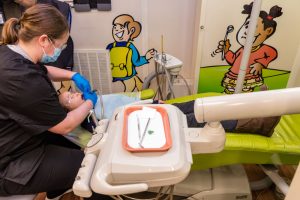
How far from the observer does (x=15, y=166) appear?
1.09m

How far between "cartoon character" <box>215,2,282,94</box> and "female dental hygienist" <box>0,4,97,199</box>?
128 centimetres

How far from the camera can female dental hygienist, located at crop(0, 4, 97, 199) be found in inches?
38.5

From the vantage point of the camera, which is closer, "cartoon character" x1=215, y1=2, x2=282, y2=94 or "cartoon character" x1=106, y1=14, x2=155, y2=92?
"cartoon character" x1=215, y1=2, x2=282, y2=94

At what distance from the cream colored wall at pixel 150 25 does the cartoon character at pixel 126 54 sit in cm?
5

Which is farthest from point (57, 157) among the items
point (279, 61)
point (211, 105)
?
point (279, 61)

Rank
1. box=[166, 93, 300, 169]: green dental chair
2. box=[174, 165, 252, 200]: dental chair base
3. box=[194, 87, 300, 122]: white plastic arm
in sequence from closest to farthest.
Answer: box=[194, 87, 300, 122]: white plastic arm, box=[166, 93, 300, 169]: green dental chair, box=[174, 165, 252, 200]: dental chair base

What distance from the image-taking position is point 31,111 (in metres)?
0.99

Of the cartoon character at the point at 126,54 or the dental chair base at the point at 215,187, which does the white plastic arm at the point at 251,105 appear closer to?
the dental chair base at the point at 215,187

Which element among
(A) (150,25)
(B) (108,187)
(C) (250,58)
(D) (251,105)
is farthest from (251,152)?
(A) (150,25)

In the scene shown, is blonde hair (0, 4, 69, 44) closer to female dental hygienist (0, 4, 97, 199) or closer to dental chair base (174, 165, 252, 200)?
female dental hygienist (0, 4, 97, 199)

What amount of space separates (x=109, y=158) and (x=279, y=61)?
1.73m

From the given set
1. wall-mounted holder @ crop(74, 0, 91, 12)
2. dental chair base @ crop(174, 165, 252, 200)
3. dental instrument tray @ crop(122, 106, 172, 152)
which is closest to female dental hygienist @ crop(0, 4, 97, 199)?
dental instrument tray @ crop(122, 106, 172, 152)

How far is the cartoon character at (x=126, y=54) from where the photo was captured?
7.41 ft

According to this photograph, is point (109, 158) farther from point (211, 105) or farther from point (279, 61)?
point (279, 61)
